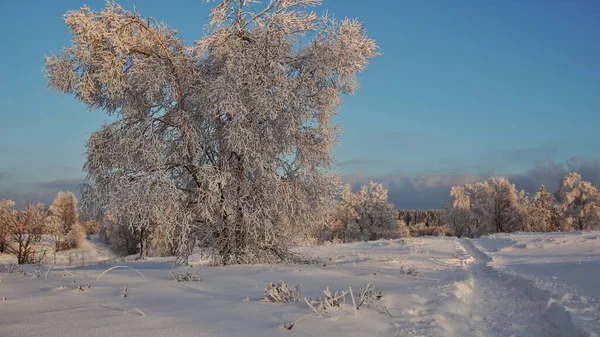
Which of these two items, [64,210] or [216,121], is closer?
[216,121]

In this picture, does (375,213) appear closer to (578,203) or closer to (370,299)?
(578,203)

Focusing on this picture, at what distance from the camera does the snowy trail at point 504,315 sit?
437cm

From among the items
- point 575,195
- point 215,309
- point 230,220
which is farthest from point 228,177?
point 575,195

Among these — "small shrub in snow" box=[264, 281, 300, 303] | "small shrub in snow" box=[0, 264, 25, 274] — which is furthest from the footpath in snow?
"small shrub in snow" box=[0, 264, 25, 274]

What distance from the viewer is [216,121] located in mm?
10398

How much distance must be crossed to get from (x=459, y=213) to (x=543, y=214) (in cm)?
1275

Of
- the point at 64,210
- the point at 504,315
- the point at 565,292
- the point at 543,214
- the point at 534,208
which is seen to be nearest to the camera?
the point at 504,315

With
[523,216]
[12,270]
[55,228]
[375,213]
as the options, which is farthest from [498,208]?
[55,228]

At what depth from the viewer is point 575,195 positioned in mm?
50594

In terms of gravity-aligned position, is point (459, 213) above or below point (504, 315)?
above

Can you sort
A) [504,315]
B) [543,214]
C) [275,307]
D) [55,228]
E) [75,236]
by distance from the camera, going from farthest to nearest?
1. [75,236]
2. [55,228]
3. [543,214]
4. [504,315]
5. [275,307]

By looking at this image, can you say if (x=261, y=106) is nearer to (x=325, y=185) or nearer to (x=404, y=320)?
(x=325, y=185)

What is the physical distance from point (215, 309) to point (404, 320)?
74.9 inches

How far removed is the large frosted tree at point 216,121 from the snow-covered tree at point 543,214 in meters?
52.6
